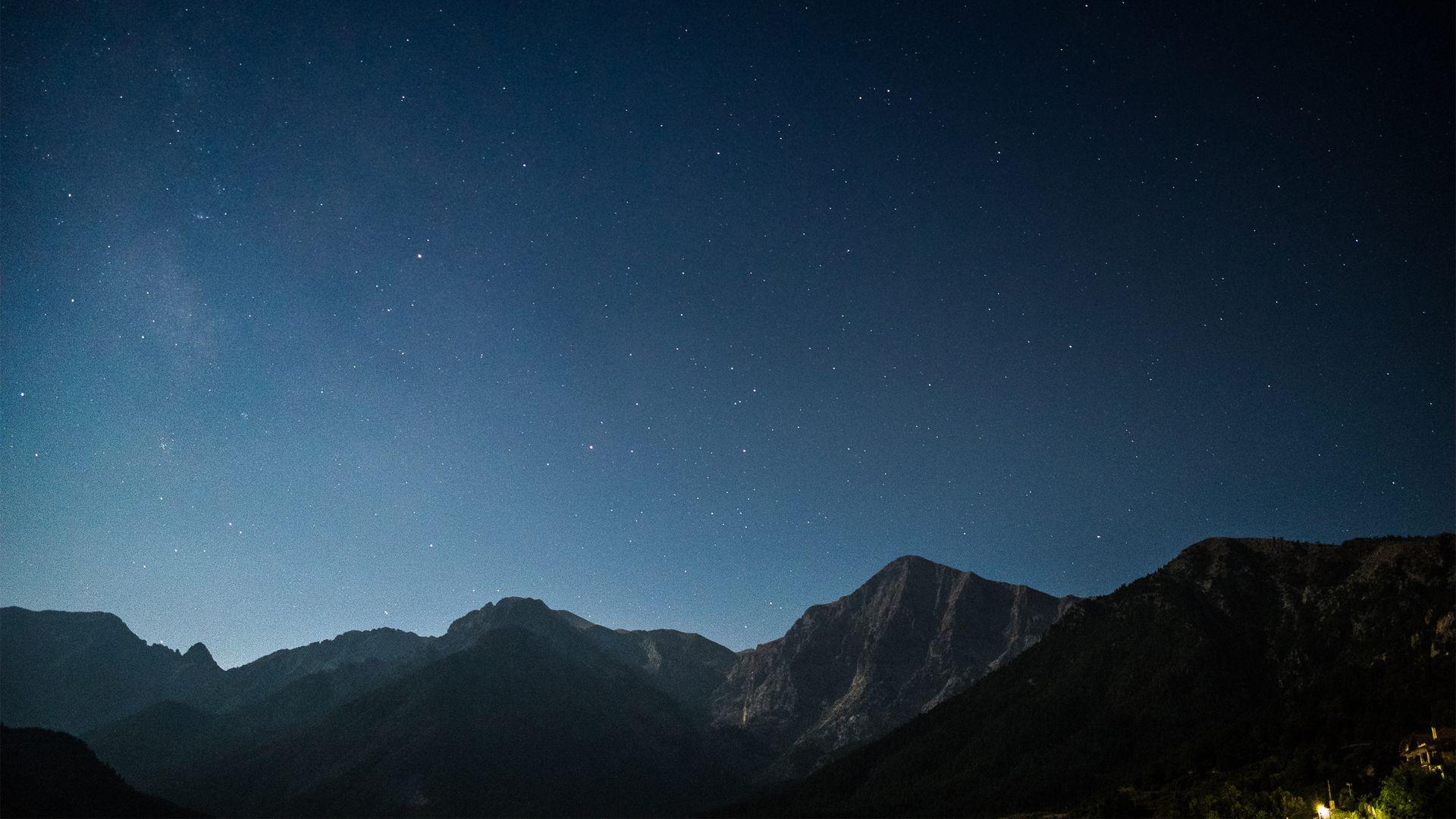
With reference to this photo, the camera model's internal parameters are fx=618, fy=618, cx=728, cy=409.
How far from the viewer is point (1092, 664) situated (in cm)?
18912

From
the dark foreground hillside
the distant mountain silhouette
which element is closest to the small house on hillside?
the dark foreground hillside

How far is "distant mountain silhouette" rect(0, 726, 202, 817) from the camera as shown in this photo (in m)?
92.6

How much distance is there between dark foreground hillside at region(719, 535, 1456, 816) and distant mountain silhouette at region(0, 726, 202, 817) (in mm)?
160772

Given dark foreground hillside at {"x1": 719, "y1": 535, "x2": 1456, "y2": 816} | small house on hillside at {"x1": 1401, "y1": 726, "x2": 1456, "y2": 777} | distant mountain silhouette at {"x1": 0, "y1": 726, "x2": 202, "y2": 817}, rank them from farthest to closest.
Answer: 1. dark foreground hillside at {"x1": 719, "y1": 535, "x2": 1456, "y2": 816}
2. distant mountain silhouette at {"x1": 0, "y1": 726, "x2": 202, "y2": 817}
3. small house on hillside at {"x1": 1401, "y1": 726, "x2": 1456, "y2": 777}

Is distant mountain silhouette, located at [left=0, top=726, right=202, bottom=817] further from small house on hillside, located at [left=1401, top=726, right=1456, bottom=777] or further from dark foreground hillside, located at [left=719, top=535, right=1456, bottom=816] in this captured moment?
small house on hillside, located at [left=1401, top=726, right=1456, bottom=777]

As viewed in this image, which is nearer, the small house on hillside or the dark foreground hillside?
the small house on hillside

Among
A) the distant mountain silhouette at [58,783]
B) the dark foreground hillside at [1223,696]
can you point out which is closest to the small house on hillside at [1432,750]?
the dark foreground hillside at [1223,696]

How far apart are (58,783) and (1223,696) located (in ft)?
775

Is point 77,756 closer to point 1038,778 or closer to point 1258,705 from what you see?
point 1038,778

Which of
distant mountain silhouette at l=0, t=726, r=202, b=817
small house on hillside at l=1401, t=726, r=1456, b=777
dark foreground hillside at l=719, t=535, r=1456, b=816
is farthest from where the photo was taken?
dark foreground hillside at l=719, t=535, r=1456, b=816

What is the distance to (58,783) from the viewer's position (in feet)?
337

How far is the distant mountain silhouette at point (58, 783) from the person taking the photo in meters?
92.6

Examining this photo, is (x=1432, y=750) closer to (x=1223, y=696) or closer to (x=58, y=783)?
(x=1223, y=696)

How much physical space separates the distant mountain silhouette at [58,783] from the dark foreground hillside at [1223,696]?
160772 mm
